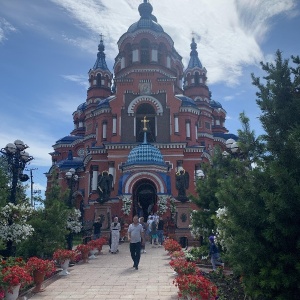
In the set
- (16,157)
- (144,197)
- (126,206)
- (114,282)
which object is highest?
(16,157)

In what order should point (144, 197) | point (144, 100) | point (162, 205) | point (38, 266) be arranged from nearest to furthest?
point (38, 266)
point (162, 205)
point (144, 197)
point (144, 100)

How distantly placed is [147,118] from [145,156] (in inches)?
247

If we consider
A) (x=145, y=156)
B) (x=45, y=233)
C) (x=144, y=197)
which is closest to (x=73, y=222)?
(x=45, y=233)

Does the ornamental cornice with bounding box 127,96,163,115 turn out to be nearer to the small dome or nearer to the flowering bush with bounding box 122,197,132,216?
the small dome

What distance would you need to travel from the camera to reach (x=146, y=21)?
113ft

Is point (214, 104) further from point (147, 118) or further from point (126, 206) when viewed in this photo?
point (126, 206)

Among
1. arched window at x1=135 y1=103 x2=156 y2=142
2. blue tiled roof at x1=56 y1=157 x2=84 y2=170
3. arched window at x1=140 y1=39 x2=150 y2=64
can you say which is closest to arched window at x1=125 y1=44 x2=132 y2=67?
arched window at x1=140 y1=39 x2=150 y2=64

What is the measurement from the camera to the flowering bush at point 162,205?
23.7 meters

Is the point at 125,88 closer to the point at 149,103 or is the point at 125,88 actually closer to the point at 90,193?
the point at 149,103

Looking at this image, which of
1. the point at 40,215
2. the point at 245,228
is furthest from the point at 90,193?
the point at 245,228

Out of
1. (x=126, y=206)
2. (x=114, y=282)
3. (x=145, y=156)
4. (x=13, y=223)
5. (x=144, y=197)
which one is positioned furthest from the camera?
(x=144, y=197)

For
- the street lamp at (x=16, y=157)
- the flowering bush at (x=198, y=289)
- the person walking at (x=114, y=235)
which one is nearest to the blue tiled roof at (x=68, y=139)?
the person walking at (x=114, y=235)

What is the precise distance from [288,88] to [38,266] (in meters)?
6.71

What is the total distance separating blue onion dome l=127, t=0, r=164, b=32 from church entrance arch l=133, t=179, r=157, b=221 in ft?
53.0
